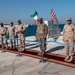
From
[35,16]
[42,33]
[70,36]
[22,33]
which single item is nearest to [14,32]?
[22,33]

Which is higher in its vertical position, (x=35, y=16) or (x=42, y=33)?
(x=35, y=16)

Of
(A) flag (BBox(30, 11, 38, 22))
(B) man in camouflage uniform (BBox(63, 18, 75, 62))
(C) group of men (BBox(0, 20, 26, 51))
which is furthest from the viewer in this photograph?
(A) flag (BBox(30, 11, 38, 22))

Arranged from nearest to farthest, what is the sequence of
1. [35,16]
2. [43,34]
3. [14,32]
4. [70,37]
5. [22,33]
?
[70,37]
[43,34]
[22,33]
[14,32]
[35,16]

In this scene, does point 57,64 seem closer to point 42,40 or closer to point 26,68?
point 26,68

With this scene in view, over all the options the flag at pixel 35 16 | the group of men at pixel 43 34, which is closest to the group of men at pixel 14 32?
the group of men at pixel 43 34

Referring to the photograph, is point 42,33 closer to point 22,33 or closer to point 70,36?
point 22,33

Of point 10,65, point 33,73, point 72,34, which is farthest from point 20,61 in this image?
point 72,34

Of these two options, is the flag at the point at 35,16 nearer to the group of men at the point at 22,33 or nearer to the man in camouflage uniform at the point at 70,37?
the group of men at the point at 22,33

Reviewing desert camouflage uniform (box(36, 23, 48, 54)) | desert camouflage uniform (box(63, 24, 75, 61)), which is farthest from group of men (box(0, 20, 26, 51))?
desert camouflage uniform (box(63, 24, 75, 61))

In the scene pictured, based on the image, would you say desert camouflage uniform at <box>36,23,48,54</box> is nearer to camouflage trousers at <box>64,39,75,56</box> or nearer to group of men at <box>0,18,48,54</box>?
group of men at <box>0,18,48,54</box>

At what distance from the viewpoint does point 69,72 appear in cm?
738

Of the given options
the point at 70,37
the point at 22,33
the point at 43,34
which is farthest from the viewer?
the point at 22,33

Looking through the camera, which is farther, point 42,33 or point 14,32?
point 14,32

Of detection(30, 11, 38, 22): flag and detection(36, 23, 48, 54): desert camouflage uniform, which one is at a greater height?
detection(30, 11, 38, 22): flag
